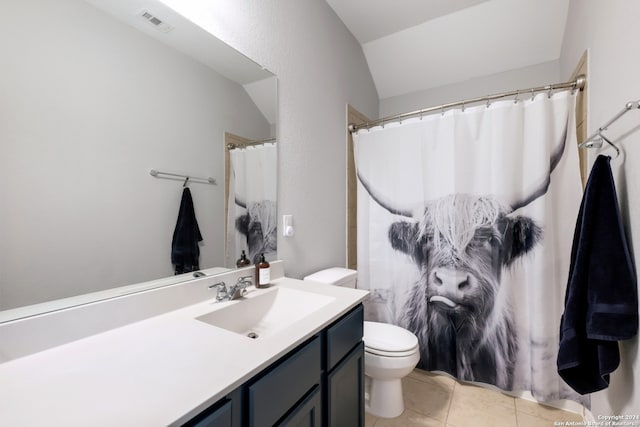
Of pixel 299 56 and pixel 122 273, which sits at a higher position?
pixel 299 56

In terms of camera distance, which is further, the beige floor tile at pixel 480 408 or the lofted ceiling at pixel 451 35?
the lofted ceiling at pixel 451 35

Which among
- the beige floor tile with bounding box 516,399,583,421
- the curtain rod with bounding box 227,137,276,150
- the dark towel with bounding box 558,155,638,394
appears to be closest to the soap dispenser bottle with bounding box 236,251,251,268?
the curtain rod with bounding box 227,137,276,150

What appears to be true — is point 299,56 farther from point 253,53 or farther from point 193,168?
point 193,168

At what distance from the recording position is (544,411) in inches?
62.7

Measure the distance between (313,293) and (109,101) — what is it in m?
1.05

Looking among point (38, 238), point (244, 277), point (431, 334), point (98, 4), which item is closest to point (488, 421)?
point (431, 334)

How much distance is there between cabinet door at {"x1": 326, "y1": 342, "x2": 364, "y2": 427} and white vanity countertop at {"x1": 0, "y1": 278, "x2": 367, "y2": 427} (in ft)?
0.92

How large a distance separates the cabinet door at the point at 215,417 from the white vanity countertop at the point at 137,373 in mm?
40

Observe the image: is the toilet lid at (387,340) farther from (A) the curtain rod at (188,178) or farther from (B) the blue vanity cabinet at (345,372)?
(A) the curtain rod at (188,178)

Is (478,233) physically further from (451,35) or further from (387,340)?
(451,35)

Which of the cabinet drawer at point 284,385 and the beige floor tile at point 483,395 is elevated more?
the cabinet drawer at point 284,385

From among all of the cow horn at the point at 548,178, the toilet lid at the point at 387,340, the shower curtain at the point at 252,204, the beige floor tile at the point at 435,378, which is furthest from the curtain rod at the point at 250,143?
the beige floor tile at the point at 435,378

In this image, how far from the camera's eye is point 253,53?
1370 millimetres

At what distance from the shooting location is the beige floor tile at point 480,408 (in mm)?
1526
